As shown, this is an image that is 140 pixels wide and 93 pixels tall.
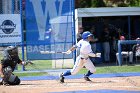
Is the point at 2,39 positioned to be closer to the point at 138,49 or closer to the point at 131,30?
the point at 138,49

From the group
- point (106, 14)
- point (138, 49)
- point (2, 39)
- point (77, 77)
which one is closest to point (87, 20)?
point (106, 14)

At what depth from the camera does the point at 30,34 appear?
2016 centimetres

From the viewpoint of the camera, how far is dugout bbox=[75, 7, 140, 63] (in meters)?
22.2

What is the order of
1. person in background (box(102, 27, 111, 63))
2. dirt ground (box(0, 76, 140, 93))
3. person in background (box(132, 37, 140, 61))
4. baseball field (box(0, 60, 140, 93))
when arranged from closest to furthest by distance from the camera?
baseball field (box(0, 60, 140, 93)) < dirt ground (box(0, 76, 140, 93)) < person in background (box(132, 37, 140, 61)) < person in background (box(102, 27, 111, 63))

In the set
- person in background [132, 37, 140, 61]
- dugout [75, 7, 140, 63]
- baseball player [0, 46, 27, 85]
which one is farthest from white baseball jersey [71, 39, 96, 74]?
dugout [75, 7, 140, 63]

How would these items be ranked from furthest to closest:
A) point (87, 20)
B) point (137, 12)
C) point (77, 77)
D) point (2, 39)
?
point (87, 20) → point (137, 12) → point (2, 39) → point (77, 77)

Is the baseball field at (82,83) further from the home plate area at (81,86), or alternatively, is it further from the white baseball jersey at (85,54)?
the white baseball jersey at (85,54)

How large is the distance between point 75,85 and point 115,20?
36.7 feet

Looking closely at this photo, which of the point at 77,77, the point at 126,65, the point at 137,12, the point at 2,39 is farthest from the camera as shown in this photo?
the point at 137,12

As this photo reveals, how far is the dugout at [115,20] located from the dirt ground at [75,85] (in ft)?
21.9

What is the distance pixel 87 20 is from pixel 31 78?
802 cm

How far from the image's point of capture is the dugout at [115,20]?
2220 centimetres

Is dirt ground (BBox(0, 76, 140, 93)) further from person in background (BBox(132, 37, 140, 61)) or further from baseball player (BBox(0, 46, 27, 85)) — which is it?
person in background (BBox(132, 37, 140, 61))

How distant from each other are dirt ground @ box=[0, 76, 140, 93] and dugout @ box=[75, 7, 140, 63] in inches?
263
